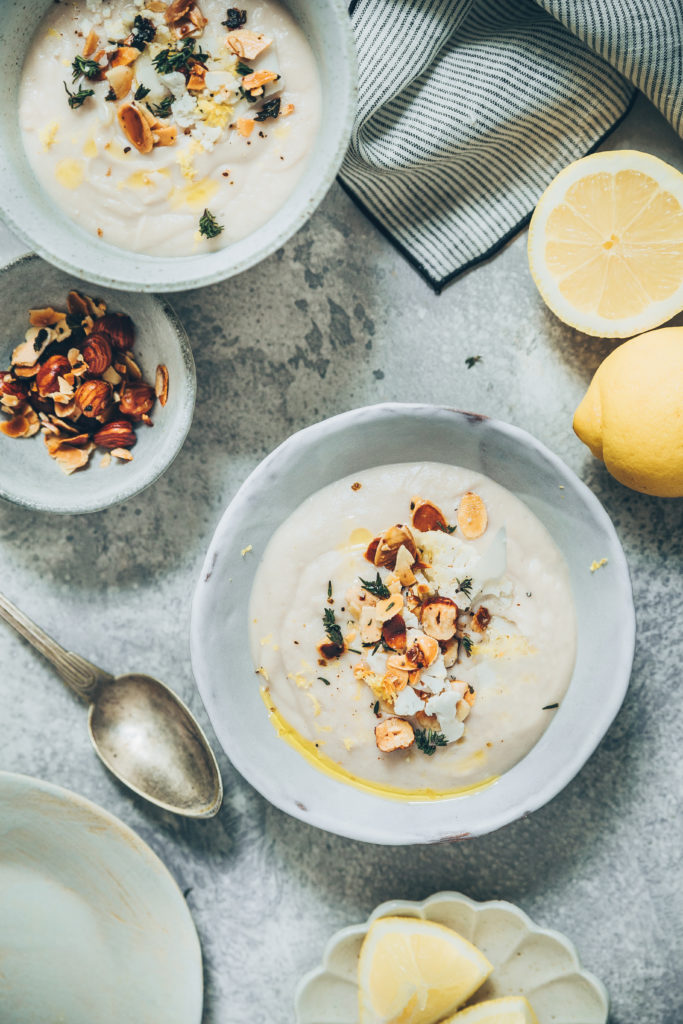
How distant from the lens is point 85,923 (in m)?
1.67

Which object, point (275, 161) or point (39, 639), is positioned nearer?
point (275, 161)

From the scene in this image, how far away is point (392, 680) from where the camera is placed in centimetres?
145

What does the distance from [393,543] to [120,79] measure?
0.91 metres

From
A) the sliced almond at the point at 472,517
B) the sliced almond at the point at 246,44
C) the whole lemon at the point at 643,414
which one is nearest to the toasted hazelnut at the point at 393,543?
the sliced almond at the point at 472,517

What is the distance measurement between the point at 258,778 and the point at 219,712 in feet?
0.48

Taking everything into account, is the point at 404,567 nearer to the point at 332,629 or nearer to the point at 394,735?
the point at 332,629

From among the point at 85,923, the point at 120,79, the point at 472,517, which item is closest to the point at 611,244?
the point at 472,517

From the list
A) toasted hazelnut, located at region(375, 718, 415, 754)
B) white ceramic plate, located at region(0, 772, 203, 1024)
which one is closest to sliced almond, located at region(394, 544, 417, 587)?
toasted hazelnut, located at region(375, 718, 415, 754)

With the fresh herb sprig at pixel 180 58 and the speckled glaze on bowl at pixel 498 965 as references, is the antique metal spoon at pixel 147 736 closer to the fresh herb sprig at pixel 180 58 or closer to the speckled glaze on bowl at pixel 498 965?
the speckled glaze on bowl at pixel 498 965

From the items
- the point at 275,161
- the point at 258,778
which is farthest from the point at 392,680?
the point at 275,161

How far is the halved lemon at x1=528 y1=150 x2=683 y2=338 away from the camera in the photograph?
1439mm

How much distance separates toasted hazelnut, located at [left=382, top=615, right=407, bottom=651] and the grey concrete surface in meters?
0.45

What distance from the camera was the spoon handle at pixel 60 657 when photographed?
1.61m

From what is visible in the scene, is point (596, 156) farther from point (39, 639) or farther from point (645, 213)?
point (39, 639)
